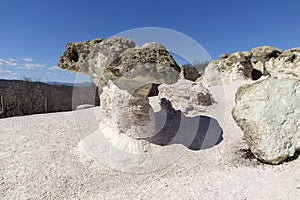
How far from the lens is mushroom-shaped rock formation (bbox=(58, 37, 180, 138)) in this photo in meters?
3.79

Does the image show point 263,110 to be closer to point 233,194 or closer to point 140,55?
point 233,194

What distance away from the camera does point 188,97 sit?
23.0 feet

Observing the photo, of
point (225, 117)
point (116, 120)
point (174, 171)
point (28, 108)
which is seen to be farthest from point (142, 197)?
point (28, 108)

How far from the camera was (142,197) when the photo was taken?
10.1 ft

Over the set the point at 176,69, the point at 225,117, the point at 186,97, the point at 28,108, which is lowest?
the point at 28,108

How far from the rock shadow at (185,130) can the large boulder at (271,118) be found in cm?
102

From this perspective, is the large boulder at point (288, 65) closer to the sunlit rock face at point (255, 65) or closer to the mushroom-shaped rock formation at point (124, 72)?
the sunlit rock face at point (255, 65)

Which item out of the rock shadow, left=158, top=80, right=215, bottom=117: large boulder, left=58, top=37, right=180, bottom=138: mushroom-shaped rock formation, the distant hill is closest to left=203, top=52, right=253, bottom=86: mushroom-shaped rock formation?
left=158, top=80, right=215, bottom=117: large boulder

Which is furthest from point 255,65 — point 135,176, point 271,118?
point 135,176

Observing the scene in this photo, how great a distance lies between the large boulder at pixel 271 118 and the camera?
150 inches

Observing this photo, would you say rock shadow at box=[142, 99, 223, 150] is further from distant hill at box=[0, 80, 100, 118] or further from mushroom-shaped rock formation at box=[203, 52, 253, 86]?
mushroom-shaped rock formation at box=[203, 52, 253, 86]

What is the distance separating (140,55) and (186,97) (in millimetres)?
3534

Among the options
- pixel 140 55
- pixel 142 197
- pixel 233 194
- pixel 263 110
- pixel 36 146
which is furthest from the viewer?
pixel 36 146

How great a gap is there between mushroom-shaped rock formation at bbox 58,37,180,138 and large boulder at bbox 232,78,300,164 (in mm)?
1650
